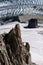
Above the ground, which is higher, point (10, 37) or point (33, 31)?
point (10, 37)

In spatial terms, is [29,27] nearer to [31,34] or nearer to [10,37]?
[31,34]

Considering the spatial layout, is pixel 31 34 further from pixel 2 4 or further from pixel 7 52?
pixel 2 4

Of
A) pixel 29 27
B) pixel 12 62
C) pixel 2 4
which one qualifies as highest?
pixel 12 62

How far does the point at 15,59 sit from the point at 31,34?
3056 centimetres

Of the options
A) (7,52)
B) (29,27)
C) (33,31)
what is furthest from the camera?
(29,27)

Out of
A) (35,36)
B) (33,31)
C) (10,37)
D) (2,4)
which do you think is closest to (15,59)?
(10,37)

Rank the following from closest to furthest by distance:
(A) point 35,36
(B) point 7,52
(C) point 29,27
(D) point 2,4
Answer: (B) point 7,52
(A) point 35,36
(C) point 29,27
(D) point 2,4

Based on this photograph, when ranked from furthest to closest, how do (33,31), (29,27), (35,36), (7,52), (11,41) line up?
(29,27) < (33,31) < (35,36) < (11,41) < (7,52)

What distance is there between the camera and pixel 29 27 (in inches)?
1987

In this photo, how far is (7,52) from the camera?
12117mm

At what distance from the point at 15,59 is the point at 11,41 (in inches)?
37.9

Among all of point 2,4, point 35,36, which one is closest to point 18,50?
point 35,36

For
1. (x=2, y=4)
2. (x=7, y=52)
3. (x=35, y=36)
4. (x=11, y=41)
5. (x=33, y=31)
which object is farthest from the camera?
(x=2, y=4)

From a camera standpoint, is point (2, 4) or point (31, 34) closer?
point (31, 34)
